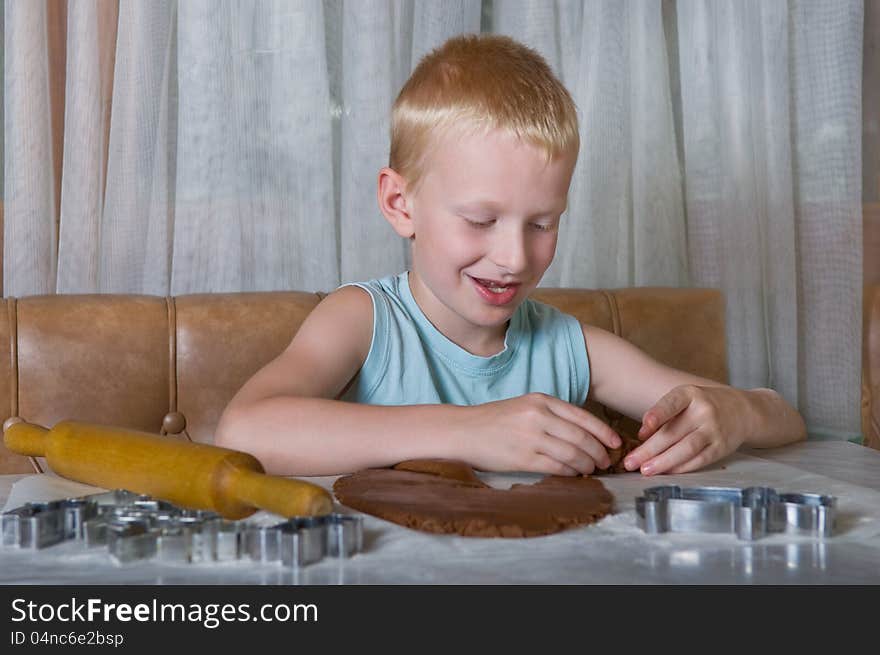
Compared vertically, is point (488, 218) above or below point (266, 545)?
above

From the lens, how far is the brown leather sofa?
1407 millimetres

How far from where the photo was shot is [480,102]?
1.21m

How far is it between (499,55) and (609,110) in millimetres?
624

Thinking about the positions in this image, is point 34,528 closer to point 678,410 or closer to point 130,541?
point 130,541

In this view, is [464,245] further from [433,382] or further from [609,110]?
[609,110]

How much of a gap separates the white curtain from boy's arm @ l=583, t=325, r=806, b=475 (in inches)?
17.2

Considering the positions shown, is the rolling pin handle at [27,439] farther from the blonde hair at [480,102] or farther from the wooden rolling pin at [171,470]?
the blonde hair at [480,102]

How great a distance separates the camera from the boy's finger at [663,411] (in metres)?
1.05

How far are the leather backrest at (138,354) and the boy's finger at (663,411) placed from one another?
1.91ft

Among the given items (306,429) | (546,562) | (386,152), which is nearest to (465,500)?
(546,562)

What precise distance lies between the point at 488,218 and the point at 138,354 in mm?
562

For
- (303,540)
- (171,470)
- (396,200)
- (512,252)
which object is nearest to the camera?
(303,540)

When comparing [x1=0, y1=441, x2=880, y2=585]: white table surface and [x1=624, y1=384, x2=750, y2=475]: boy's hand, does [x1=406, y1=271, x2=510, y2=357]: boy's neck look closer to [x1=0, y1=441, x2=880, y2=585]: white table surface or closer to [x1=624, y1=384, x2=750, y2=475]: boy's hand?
[x1=624, y1=384, x2=750, y2=475]: boy's hand
